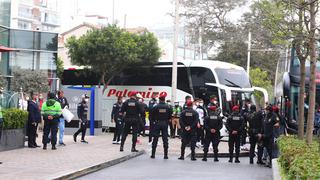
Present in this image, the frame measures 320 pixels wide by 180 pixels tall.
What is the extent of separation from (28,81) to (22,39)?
250 centimetres

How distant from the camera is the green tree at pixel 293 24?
13273 millimetres

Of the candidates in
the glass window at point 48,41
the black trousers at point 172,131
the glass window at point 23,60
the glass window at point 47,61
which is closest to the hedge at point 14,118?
the black trousers at point 172,131

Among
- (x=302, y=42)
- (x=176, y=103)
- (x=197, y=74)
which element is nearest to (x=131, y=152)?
(x=302, y=42)

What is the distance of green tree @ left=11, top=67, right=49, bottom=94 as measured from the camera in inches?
1411

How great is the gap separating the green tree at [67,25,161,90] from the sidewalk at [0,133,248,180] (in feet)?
37.3

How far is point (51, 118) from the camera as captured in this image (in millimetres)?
17297

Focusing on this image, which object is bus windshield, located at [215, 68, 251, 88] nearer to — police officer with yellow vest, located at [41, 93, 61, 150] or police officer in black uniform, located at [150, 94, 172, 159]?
police officer in black uniform, located at [150, 94, 172, 159]

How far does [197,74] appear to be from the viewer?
94.1 feet

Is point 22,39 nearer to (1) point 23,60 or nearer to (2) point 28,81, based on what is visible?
(1) point 23,60

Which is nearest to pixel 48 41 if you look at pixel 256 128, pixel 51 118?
pixel 51 118

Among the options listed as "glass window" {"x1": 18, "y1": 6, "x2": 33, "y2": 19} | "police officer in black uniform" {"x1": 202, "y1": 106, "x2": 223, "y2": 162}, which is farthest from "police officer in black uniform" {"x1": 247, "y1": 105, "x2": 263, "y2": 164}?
"glass window" {"x1": 18, "y1": 6, "x2": 33, "y2": 19}

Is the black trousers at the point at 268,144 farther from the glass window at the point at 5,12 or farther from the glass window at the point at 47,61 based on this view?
the glass window at the point at 47,61

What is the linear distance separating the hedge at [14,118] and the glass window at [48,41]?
20.1 metres

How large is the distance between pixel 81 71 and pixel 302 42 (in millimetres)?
20009
